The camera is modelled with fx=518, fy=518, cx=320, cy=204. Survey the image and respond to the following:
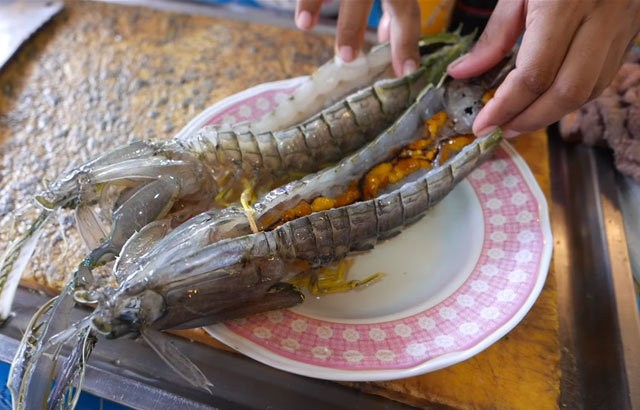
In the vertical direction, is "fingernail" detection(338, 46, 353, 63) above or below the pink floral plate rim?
above

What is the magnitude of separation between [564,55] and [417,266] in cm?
72

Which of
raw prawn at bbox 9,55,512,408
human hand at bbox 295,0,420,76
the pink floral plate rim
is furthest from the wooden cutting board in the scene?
human hand at bbox 295,0,420,76

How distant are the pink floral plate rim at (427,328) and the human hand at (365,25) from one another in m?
0.64

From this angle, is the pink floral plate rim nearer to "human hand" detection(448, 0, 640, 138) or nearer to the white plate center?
the white plate center

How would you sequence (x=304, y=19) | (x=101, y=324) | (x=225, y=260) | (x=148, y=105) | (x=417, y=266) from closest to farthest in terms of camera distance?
(x=101, y=324)
(x=225, y=260)
(x=417, y=266)
(x=304, y=19)
(x=148, y=105)

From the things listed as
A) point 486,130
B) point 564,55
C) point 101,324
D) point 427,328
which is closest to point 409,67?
point 486,130

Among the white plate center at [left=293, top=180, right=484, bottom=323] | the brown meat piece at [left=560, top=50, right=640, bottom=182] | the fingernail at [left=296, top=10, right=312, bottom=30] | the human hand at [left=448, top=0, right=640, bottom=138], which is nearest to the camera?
the human hand at [left=448, top=0, right=640, bottom=138]

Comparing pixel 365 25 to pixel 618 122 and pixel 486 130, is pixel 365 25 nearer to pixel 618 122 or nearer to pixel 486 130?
pixel 486 130

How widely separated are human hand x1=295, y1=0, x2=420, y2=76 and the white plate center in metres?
0.49

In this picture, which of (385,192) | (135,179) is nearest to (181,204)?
(135,179)

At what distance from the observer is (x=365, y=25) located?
1733mm

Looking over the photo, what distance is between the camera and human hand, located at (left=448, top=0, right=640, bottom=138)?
53.2 inches

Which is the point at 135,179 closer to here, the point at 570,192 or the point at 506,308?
the point at 506,308

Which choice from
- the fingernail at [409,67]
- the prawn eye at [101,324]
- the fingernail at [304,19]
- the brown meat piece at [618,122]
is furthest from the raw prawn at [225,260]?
the brown meat piece at [618,122]
